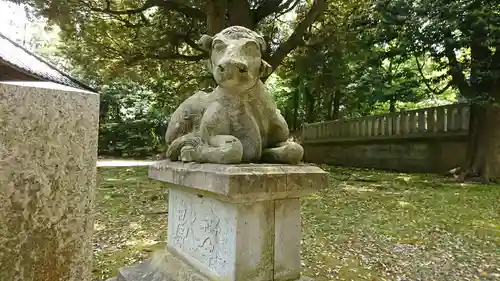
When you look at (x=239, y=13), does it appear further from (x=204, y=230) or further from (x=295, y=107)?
(x=295, y=107)

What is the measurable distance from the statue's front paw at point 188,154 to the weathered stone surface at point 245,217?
0.14ft

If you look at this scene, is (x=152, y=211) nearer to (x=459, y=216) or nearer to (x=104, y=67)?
(x=459, y=216)

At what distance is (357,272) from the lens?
3174 mm

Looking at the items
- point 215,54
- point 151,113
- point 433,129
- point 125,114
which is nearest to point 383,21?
point 433,129

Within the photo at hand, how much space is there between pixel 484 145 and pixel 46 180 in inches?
Result: 360

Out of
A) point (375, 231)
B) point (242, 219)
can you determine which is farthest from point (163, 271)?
point (375, 231)

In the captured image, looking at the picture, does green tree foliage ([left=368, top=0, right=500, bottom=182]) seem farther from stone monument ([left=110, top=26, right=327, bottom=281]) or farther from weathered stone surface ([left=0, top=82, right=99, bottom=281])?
weathered stone surface ([left=0, top=82, right=99, bottom=281])

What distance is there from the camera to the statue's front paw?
222 cm

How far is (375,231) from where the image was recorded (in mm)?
4430

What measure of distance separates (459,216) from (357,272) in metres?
2.88

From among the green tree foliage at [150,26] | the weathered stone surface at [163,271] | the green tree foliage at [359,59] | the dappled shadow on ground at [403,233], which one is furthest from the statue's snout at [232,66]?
the green tree foliage at [359,59]

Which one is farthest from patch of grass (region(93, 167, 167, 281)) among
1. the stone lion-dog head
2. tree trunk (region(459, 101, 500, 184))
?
tree trunk (region(459, 101, 500, 184))

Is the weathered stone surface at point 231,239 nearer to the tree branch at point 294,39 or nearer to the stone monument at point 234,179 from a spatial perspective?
the stone monument at point 234,179

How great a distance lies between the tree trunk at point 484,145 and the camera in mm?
7883
